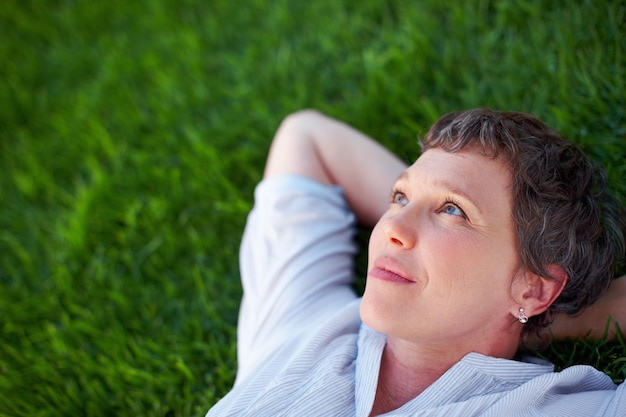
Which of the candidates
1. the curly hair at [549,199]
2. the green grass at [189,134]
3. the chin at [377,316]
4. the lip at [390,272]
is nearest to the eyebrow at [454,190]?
the curly hair at [549,199]

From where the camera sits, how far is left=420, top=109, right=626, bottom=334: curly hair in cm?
189

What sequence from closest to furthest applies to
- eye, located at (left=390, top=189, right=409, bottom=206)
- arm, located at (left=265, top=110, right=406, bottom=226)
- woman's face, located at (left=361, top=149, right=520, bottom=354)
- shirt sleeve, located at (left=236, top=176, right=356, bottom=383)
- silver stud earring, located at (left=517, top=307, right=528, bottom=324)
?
woman's face, located at (left=361, top=149, right=520, bottom=354)
silver stud earring, located at (left=517, top=307, right=528, bottom=324)
eye, located at (left=390, top=189, right=409, bottom=206)
shirt sleeve, located at (left=236, top=176, right=356, bottom=383)
arm, located at (left=265, top=110, right=406, bottom=226)

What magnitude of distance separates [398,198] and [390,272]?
0.31 metres

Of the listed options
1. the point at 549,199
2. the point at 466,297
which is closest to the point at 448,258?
the point at 466,297

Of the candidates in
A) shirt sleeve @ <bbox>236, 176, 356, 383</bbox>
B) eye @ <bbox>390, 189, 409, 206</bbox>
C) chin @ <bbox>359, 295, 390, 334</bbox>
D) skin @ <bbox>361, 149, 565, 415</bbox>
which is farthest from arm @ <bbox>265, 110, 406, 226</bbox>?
chin @ <bbox>359, 295, 390, 334</bbox>

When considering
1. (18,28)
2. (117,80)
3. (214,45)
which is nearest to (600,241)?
(214,45)

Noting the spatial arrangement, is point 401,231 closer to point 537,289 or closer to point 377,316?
point 377,316

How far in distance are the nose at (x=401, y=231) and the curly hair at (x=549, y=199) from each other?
0.29m

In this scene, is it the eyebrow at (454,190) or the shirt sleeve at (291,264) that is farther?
the shirt sleeve at (291,264)

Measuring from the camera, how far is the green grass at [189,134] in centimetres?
Answer: 266

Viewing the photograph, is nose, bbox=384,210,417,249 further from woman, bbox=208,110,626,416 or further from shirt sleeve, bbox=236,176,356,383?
shirt sleeve, bbox=236,176,356,383

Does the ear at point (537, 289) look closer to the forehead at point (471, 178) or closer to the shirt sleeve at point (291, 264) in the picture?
the forehead at point (471, 178)

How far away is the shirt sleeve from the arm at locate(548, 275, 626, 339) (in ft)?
2.44

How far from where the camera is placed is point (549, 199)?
191 cm
